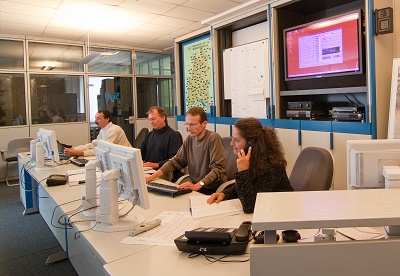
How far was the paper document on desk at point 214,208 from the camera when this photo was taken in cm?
174

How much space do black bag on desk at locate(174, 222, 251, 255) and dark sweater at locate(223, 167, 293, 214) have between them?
440mm

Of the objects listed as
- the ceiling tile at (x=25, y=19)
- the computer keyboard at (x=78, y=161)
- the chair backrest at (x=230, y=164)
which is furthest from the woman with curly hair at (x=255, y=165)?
the ceiling tile at (x=25, y=19)

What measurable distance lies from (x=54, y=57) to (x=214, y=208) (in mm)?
5777

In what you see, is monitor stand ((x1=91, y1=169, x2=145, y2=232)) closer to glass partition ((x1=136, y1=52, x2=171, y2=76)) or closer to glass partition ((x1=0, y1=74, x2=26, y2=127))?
glass partition ((x1=0, y1=74, x2=26, y2=127))

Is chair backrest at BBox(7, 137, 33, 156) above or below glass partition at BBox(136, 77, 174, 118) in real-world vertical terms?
below

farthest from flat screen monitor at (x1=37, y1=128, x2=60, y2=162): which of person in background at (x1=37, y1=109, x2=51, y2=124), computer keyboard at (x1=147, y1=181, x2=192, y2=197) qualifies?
person in background at (x1=37, y1=109, x2=51, y2=124)

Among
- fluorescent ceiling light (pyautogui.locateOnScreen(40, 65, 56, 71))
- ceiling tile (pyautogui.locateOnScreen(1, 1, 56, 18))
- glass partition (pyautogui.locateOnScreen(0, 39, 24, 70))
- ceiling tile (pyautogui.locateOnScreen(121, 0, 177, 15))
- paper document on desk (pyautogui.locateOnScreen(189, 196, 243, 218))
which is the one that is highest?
ceiling tile (pyautogui.locateOnScreen(1, 1, 56, 18))

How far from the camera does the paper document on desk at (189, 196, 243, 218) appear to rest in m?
1.74

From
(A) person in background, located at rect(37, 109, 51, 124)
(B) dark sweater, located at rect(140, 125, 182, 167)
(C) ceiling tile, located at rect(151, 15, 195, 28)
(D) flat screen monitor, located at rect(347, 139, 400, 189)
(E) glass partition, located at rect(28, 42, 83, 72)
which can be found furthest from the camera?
(A) person in background, located at rect(37, 109, 51, 124)

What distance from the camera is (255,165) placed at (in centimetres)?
187

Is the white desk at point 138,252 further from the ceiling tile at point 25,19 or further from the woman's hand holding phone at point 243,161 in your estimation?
the ceiling tile at point 25,19

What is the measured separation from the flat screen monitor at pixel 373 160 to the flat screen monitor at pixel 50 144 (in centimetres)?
270

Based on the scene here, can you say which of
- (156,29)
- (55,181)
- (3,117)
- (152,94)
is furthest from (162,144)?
Answer: (152,94)

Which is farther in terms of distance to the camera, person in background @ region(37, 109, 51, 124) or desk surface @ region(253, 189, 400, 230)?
person in background @ region(37, 109, 51, 124)
